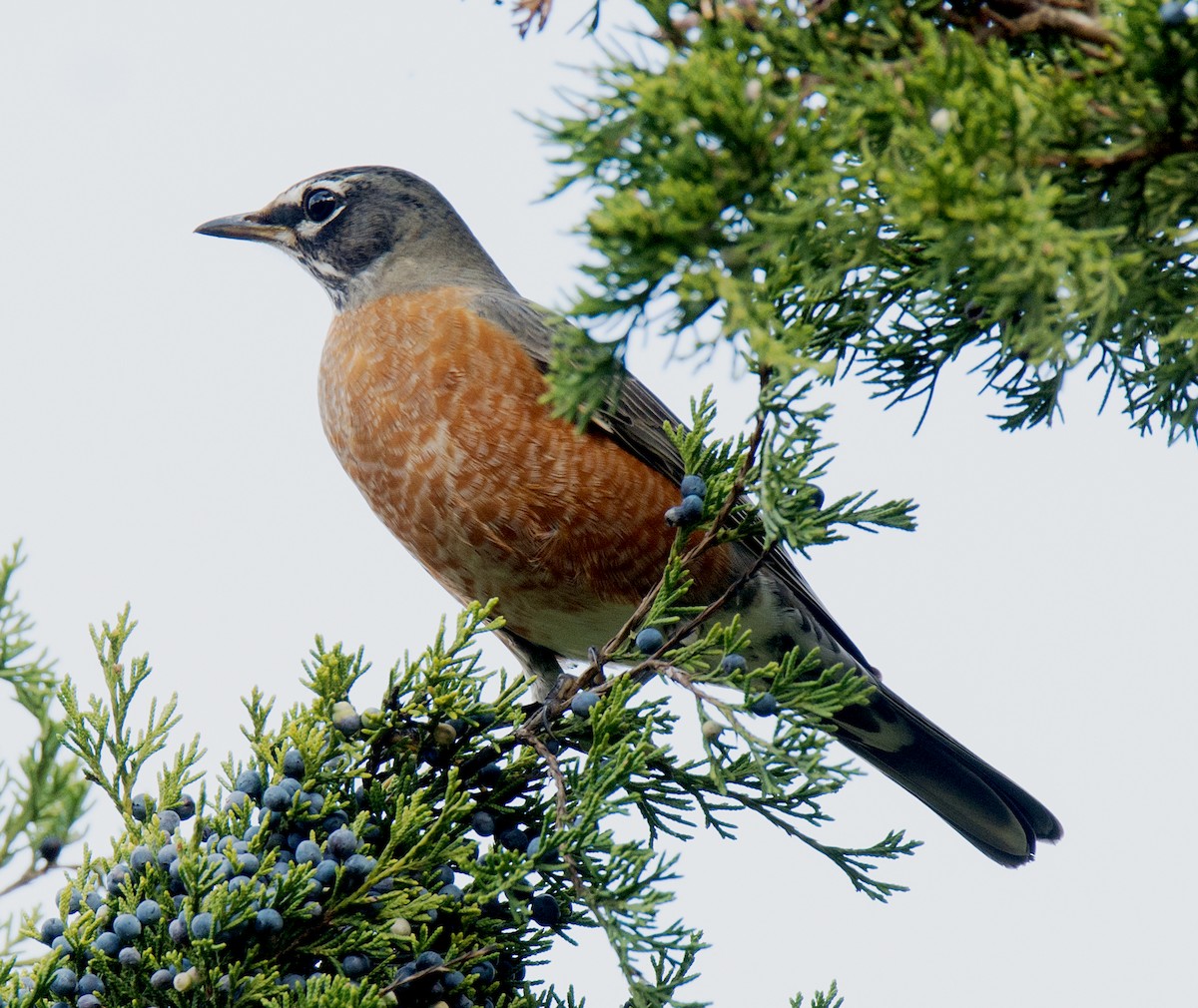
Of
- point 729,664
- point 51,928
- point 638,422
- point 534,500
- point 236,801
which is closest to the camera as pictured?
point 51,928

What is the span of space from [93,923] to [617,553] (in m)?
1.75

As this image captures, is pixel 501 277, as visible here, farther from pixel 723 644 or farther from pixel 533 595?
pixel 723 644

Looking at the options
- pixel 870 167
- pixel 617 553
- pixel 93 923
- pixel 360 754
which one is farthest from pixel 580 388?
pixel 617 553

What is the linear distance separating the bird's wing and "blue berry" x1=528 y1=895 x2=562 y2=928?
53.8 inches

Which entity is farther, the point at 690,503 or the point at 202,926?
the point at 690,503

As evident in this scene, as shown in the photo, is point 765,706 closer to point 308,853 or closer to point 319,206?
point 308,853

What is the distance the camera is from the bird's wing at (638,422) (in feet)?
11.2

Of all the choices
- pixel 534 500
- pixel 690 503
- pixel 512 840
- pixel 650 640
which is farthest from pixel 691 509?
pixel 534 500

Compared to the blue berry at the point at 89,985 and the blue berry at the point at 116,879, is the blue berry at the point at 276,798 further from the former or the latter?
the blue berry at the point at 89,985

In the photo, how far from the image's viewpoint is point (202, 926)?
180 cm

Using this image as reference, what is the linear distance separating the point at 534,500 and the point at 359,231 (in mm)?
1658

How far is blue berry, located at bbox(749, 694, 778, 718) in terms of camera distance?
2.01 metres

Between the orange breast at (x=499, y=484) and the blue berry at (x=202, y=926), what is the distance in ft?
5.32

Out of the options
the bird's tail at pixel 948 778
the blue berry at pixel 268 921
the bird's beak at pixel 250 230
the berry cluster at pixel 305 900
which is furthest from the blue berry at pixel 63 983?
the bird's beak at pixel 250 230
